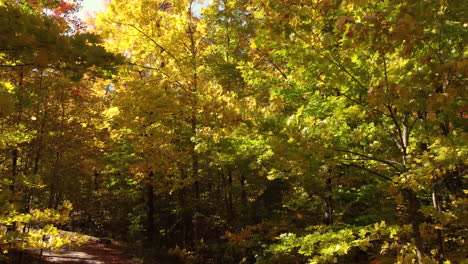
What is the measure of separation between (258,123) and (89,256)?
35.0 feet

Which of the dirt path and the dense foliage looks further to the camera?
the dirt path

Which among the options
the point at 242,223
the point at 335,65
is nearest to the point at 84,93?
the point at 242,223

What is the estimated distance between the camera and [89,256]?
12.0 metres

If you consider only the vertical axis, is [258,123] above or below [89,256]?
above

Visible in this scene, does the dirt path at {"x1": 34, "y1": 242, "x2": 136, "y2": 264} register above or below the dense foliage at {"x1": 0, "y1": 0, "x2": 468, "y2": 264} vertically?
below

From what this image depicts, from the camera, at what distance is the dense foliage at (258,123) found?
369 centimetres

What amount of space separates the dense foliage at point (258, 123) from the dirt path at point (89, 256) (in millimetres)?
1165

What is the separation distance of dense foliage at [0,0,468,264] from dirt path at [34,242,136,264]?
1.17 metres

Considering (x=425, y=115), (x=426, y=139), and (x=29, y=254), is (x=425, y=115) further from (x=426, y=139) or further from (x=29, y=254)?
(x=29, y=254)

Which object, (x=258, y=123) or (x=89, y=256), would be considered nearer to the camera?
(x=258, y=123)

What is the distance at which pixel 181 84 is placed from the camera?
1051 centimetres

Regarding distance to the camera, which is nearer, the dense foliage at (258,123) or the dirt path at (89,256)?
the dense foliage at (258,123)

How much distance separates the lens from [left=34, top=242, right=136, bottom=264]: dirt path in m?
11.1

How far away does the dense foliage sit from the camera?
12.1 feet
